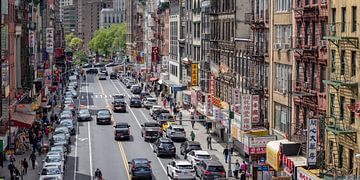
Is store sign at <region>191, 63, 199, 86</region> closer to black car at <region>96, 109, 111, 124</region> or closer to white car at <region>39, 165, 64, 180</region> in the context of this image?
black car at <region>96, 109, 111, 124</region>

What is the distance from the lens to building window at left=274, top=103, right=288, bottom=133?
200ft

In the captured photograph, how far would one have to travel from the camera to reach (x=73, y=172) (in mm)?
64562

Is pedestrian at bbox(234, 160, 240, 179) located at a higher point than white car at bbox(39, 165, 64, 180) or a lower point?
lower

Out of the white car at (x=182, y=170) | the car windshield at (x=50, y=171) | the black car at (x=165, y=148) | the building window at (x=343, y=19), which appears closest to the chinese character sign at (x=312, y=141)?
the building window at (x=343, y=19)

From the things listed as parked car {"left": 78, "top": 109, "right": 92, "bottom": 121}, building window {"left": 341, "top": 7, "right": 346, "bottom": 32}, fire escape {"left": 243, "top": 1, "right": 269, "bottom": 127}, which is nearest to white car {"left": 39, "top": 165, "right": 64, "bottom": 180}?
fire escape {"left": 243, "top": 1, "right": 269, "bottom": 127}

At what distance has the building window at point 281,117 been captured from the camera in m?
61.0

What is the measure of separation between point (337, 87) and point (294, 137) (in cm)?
858

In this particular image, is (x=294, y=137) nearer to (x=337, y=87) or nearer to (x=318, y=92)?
(x=318, y=92)

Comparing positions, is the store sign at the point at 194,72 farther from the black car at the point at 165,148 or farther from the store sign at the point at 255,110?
the store sign at the point at 255,110

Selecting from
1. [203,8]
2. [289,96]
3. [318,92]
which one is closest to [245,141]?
[289,96]

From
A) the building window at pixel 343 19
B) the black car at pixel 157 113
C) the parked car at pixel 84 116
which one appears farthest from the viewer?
the parked car at pixel 84 116

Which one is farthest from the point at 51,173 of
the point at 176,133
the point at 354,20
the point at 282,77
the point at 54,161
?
the point at 176,133

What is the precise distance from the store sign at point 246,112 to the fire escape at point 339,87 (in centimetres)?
1621

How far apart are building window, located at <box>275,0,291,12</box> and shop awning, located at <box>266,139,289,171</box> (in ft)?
34.2
